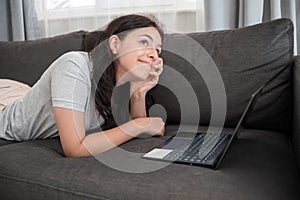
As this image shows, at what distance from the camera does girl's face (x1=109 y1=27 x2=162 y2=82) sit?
1136 millimetres

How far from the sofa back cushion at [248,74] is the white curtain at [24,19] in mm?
1426

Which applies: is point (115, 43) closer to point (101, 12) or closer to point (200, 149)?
point (200, 149)

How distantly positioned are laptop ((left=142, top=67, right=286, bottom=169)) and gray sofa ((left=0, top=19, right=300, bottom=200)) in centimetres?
3

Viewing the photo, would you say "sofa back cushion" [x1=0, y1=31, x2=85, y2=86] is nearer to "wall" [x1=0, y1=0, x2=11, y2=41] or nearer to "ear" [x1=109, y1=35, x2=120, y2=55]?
"ear" [x1=109, y1=35, x2=120, y2=55]

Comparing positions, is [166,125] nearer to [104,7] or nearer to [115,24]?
[115,24]

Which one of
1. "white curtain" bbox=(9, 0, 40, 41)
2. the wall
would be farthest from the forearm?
the wall

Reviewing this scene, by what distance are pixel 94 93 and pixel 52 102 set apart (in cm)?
16

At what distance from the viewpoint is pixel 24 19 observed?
243cm

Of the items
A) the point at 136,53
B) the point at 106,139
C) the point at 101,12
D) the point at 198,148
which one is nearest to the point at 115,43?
the point at 136,53

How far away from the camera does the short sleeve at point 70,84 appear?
3.35 feet

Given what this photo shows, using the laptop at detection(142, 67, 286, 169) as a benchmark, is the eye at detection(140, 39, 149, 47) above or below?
above

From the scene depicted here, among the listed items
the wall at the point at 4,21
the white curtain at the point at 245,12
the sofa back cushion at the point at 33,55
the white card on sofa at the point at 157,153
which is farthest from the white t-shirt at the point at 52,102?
the wall at the point at 4,21

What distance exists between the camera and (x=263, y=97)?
128 cm

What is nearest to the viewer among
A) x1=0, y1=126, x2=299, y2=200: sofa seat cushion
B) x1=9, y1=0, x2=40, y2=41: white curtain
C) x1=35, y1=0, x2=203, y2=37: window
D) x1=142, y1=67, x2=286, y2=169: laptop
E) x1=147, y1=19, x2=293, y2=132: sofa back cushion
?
x1=0, y1=126, x2=299, y2=200: sofa seat cushion
